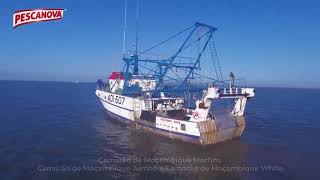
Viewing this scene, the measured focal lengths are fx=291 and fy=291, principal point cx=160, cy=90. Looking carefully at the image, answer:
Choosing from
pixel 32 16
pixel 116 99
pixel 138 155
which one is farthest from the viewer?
pixel 116 99

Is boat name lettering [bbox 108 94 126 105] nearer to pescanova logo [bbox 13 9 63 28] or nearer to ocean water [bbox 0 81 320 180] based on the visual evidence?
ocean water [bbox 0 81 320 180]

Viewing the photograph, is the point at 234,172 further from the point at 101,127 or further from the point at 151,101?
the point at 101,127

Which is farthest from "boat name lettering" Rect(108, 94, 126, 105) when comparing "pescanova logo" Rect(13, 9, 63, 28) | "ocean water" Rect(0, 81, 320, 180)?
"pescanova logo" Rect(13, 9, 63, 28)

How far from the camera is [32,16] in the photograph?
58.2 feet

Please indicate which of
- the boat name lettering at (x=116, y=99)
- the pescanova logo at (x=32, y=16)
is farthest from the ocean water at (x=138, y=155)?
the pescanova logo at (x=32, y=16)

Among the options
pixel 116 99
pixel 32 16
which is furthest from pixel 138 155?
pixel 32 16

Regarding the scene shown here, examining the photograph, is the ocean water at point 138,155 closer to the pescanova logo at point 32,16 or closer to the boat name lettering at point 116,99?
the boat name lettering at point 116,99

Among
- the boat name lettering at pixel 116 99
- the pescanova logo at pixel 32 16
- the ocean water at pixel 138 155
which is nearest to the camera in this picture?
the pescanova logo at pixel 32 16

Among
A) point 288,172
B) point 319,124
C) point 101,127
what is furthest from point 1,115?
point 319,124

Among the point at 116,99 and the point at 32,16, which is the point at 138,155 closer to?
the point at 116,99

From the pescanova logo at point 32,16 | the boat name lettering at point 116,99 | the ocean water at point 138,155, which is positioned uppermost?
the pescanova logo at point 32,16

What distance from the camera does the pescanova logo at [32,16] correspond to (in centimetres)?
1755

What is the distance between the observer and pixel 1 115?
61469 mm

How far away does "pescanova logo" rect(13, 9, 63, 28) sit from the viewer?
57.6ft
